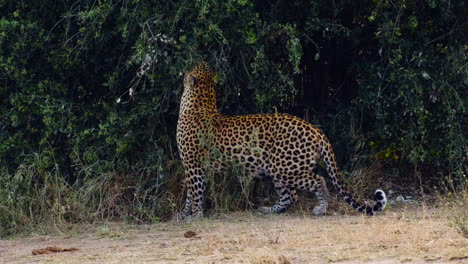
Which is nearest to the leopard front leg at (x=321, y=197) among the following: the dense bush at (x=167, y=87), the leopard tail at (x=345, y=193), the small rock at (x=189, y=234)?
the leopard tail at (x=345, y=193)

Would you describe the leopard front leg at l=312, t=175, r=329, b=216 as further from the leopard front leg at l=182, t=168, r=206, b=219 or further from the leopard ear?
the leopard ear

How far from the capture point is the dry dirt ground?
7.24 meters

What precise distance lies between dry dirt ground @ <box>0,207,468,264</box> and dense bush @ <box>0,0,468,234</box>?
0.72 metres

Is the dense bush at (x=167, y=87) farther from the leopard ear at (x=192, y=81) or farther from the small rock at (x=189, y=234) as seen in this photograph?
the small rock at (x=189, y=234)

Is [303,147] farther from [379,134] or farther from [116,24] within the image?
[116,24]

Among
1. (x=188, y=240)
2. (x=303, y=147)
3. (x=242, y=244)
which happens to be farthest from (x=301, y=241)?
(x=303, y=147)

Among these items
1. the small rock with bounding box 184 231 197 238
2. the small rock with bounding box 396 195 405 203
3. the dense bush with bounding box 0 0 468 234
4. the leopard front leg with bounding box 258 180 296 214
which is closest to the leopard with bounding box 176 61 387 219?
the leopard front leg with bounding box 258 180 296 214

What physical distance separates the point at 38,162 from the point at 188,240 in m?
2.78

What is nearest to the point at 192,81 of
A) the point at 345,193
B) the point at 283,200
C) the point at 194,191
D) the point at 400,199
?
the point at 194,191

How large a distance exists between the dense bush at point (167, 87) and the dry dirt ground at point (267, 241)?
2.37ft

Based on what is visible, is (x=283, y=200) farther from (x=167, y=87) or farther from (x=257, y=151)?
(x=167, y=87)

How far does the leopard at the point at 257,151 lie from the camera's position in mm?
9867

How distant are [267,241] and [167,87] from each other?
3083mm

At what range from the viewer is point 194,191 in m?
10.1
